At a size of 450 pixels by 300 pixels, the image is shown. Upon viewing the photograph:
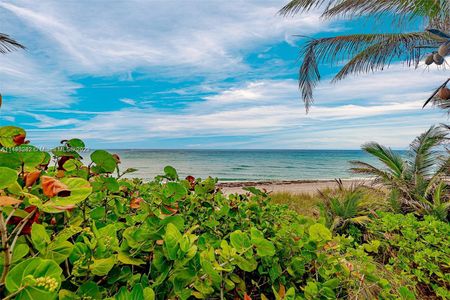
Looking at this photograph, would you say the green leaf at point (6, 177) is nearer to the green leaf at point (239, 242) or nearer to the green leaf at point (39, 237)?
the green leaf at point (39, 237)

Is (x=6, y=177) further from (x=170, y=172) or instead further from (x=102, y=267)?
(x=170, y=172)

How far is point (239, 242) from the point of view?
69 centimetres

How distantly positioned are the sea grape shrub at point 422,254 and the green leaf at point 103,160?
7.64 ft

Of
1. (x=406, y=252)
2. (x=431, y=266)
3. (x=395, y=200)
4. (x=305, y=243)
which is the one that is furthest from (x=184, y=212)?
(x=395, y=200)

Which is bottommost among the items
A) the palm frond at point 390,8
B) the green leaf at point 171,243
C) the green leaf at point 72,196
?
the green leaf at point 171,243

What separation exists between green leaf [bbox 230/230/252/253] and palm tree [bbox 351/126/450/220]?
508cm

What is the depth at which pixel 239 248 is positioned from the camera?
27.0 inches

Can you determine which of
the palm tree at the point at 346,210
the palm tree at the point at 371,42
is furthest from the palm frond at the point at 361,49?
the palm tree at the point at 346,210

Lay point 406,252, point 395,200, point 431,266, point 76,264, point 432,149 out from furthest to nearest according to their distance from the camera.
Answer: point 432,149, point 395,200, point 406,252, point 431,266, point 76,264

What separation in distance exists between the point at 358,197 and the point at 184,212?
3.95 metres

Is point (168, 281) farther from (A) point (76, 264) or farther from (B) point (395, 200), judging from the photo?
(B) point (395, 200)

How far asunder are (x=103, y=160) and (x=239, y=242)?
1.29 ft

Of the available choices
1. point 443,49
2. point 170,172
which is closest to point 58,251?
point 170,172

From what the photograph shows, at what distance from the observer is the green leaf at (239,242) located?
2.25 feet
